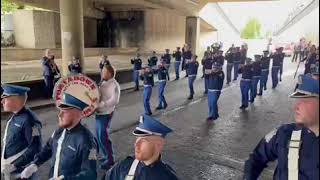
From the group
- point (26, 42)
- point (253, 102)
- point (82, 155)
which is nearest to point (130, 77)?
point (253, 102)

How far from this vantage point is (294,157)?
2.65 m

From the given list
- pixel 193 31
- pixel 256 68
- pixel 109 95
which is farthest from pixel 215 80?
pixel 193 31

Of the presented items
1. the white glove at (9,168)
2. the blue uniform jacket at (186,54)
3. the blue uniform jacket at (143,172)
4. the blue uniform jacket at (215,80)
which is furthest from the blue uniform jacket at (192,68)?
the blue uniform jacket at (143,172)

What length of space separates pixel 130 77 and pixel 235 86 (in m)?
5.49

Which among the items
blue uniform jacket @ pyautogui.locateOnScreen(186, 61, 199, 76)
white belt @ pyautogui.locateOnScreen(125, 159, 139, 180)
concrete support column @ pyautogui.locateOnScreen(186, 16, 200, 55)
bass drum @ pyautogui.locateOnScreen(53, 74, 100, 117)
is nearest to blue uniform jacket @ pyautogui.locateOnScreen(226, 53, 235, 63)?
blue uniform jacket @ pyautogui.locateOnScreen(186, 61, 199, 76)

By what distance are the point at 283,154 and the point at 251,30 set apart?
190 ft

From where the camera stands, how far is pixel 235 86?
1938 cm

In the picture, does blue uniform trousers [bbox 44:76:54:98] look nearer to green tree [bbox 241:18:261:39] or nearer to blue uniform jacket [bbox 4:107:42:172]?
blue uniform jacket [bbox 4:107:42:172]

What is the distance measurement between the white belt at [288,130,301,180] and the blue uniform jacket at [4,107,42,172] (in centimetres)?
257

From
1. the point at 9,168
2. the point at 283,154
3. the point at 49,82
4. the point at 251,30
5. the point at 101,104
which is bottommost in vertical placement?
the point at 49,82

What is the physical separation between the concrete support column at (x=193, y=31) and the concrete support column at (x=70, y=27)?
18.0 meters

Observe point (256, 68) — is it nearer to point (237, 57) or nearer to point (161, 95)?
point (161, 95)

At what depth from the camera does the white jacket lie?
6.32m

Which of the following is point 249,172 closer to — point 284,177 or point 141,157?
point 284,177
